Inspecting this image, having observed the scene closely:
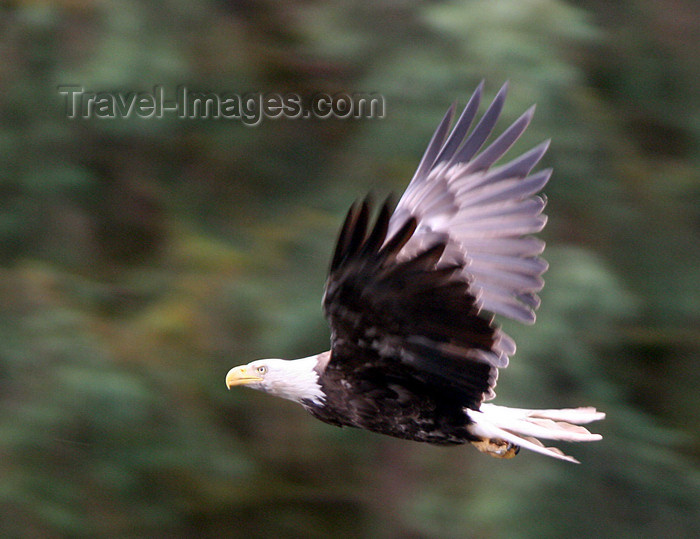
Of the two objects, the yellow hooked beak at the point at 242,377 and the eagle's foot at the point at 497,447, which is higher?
the yellow hooked beak at the point at 242,377

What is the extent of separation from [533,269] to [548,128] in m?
2.14

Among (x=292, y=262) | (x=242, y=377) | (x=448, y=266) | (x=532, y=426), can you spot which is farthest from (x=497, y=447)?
(x=292, y=262)

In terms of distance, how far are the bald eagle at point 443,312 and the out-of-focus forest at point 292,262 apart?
4.62 ft

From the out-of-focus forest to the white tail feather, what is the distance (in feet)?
3.94

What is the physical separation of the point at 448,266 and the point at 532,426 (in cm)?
125

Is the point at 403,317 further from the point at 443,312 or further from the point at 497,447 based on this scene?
the point at 497,447

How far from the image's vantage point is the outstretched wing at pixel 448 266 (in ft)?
13.9

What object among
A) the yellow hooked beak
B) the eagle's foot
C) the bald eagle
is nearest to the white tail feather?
the bald eagle

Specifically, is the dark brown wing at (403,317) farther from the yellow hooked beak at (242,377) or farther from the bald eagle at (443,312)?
the yellow hooked beak at (242,377)

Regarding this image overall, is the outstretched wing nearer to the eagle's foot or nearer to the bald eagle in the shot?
A: the bald eagle

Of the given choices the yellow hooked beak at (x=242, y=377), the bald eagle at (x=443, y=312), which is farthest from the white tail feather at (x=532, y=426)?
the yellow hooked beak at (x=242, y=377)

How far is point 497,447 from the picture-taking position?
215 inches

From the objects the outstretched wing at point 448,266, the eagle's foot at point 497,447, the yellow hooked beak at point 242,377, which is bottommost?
the eagle's foot at point 497,447

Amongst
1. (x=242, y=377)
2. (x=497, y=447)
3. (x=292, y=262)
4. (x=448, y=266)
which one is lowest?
(x=497, y=447)
